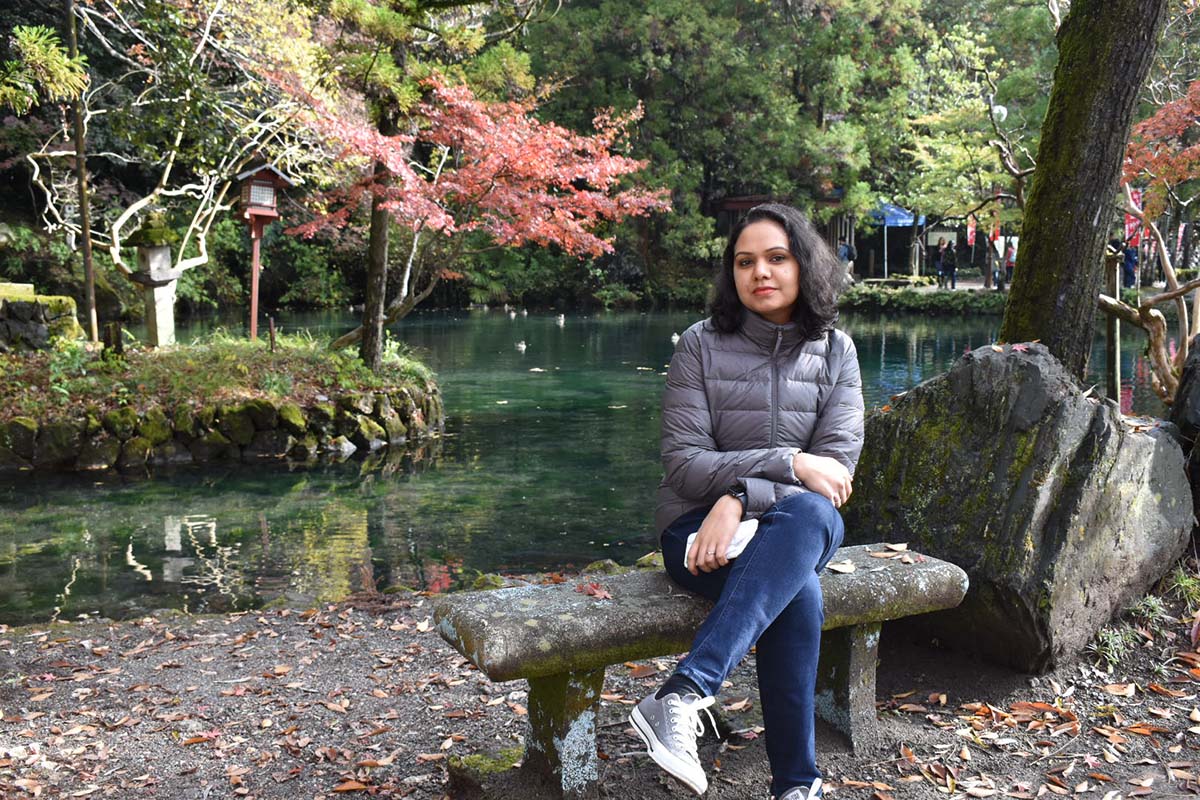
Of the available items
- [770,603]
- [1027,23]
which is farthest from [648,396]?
[1027,23]

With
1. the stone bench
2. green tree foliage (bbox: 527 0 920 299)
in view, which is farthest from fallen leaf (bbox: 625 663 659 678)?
green tree foliage (bbox: 527 0 920 299)

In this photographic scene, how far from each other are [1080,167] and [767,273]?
5.75 ft

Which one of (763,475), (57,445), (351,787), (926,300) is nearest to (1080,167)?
(763,475)

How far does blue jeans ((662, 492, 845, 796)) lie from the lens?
7.95 ft

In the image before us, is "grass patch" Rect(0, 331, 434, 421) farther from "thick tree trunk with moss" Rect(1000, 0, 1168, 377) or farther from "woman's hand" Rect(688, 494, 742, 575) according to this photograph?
"woman's hand" Rect(688, 494, 742, 575)

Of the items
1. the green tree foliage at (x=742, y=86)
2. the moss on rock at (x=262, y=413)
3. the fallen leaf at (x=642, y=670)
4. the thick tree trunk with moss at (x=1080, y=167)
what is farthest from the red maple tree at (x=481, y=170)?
the green tree foliage at (x=742, y=86)

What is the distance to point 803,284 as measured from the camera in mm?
2910

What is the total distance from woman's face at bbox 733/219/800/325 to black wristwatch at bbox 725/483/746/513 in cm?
55

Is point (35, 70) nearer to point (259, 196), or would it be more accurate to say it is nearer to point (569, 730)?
point (259, 196)

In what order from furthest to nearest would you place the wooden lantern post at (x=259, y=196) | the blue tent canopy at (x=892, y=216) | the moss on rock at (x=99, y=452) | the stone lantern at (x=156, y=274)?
the blue tent canopy at (x=892, y=216) < the stone lantern at (x=156, y=274) < the wooden lantern post at (x=259, y=196) < the moss on rock at (x=99, y=452)

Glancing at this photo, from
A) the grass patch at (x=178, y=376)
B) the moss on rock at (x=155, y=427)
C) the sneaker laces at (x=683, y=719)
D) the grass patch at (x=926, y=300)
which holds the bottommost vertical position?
the moss on rock at (x=155, y=427)

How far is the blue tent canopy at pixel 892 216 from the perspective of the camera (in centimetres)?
3207

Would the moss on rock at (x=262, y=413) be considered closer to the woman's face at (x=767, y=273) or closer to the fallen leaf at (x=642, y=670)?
the fallen leaf at (x=642, y=670)

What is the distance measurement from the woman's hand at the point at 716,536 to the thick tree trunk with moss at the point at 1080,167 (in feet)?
6.58
